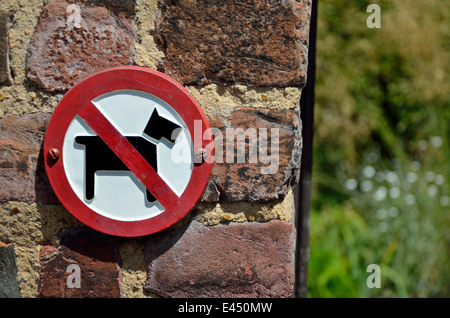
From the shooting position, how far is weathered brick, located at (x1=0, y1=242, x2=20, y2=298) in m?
1.00

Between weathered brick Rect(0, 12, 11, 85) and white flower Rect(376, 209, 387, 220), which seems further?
white flower Rect(376, 209, 387, 220)

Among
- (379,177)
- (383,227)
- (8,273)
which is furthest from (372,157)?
(8,273)

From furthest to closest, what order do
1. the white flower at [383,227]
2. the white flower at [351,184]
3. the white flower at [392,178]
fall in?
the white flower at [351,184], the white flower at [392,178], the white flower at [383,227]

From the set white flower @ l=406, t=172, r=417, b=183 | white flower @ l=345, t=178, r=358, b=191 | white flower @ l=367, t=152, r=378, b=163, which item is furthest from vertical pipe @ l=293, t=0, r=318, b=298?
white flower @ l=367, t=152, r=378, b=163

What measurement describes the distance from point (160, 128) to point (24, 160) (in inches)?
12.3

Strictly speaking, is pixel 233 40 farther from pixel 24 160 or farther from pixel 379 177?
pixel 379 177

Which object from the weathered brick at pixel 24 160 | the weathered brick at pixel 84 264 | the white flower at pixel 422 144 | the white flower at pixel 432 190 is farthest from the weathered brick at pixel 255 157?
the white flower at pixel 422 144

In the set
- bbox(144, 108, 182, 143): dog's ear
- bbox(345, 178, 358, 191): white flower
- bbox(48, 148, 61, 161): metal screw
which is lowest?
bbox(345, 178, 358, 191): white flower

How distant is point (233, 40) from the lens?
0.94 m

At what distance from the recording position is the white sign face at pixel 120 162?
3.04 ft

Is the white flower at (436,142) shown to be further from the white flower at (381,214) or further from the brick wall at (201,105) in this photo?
the brick wall at (201,105)

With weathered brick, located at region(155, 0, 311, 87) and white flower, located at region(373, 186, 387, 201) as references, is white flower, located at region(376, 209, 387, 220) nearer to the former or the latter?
white flower, located at region(373, 186, 387, 201)

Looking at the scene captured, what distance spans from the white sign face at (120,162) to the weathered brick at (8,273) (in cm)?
22

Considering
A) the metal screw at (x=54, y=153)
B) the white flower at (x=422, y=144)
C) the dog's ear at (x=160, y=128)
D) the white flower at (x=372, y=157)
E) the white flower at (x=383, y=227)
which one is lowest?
the white flower at (x=383, y=227)
